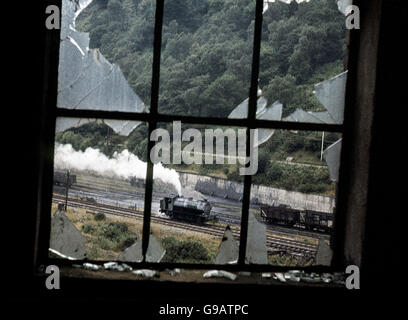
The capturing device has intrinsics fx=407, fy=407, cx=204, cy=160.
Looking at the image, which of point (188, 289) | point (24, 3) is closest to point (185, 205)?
point (188, 289)

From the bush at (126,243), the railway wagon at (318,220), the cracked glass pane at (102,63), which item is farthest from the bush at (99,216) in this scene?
the railway wagon at (318,220)

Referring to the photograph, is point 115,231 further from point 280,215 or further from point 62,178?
point 280,215

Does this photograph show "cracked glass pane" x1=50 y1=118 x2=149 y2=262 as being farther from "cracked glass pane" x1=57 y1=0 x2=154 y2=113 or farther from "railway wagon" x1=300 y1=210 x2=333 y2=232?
"railway wagon" x1=300 y1=210 x2=333 y2=232

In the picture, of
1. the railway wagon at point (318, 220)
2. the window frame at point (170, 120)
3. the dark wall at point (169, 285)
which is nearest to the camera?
the dark wall at point (169, 285)

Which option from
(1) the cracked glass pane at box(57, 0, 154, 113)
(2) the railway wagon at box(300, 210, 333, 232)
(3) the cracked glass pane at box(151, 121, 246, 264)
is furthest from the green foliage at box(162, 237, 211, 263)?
(1) the cracked glass pane at box(57, 0, 154, 113)

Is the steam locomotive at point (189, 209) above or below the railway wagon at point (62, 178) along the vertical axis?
below

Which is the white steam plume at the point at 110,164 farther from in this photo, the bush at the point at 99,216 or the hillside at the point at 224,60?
the bush at the point at 99,216
